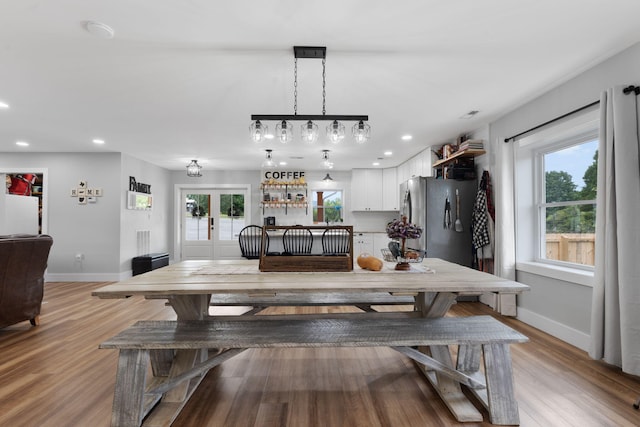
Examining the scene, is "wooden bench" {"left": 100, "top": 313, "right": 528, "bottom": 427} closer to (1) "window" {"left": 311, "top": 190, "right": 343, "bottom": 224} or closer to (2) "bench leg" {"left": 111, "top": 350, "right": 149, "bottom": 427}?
(2) "bench leg" {"left": 111, "top": 350, "right": 149, "bottom": 427}

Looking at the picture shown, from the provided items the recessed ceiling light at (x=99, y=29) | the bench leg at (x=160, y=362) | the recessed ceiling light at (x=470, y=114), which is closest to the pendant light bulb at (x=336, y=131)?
the recessed ceiling light at (x=99, y=29)

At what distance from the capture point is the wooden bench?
1.63 meters

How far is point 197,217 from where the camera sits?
764 cm

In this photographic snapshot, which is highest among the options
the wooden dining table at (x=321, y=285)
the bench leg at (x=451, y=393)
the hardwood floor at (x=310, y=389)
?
the wooden dining table at (x=321, y=285)

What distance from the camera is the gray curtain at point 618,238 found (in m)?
2.11

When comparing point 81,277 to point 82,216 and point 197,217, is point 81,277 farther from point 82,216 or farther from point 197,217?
point 197,217

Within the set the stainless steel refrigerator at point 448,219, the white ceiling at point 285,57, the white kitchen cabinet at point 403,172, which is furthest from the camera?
the white kitchen cabinet at point 403,172

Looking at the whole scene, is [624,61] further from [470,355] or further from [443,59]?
[470,355]

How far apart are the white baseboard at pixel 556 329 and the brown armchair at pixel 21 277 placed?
16.7 feet

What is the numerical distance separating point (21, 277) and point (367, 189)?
5.87 meters

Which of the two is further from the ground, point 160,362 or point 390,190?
point 390,190

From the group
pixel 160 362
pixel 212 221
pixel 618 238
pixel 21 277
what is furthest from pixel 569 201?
pixel 212 221

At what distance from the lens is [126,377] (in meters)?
1.63

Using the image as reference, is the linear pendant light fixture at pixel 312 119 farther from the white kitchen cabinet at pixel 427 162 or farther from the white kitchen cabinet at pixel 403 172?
the white kitchen cabinet at pixel 403 172
